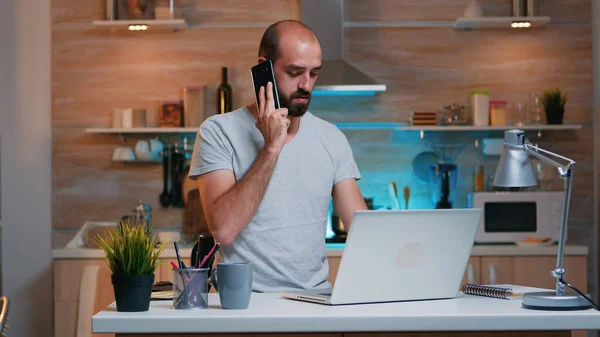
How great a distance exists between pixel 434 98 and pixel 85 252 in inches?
84.5

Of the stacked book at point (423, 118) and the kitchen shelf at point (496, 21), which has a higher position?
the kitchen shelf at point (496, 21)

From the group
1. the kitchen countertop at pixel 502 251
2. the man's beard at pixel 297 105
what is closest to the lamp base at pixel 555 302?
the man's beard at pixel 297 105

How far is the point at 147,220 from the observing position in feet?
15.6

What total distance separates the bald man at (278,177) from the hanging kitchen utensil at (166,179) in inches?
95.3

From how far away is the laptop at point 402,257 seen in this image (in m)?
1.80

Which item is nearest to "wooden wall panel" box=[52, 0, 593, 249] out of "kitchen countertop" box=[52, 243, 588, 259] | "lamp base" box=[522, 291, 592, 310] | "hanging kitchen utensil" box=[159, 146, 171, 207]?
"hanging kitchen utensil" box=[159, 146, 171, 207]

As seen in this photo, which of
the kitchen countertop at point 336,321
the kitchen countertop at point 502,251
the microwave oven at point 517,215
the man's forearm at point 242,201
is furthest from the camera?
the microwave oven at point 517,215

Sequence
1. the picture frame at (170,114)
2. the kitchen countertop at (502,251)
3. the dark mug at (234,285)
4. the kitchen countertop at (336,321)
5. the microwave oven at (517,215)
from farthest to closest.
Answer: the picture frame at (170,114)
the microwave oven at (517,215)
the kitchen countertop at (502,251)
the dark mug at (234,285)
the kitchen countertop at (336,321)

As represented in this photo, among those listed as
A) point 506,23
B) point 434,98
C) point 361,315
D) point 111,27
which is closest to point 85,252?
point 111,27

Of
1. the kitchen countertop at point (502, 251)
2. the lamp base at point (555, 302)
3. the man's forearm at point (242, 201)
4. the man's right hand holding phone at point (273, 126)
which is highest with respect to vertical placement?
the man's right hand holding phone at point (273, 126)

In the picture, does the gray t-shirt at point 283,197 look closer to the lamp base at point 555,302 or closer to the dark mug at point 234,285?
the dark mug at point 234,285

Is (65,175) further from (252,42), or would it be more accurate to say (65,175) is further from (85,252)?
(252,42)

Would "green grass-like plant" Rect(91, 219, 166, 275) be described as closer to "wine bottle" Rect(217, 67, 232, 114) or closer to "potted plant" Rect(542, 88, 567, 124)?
"wine bottle" Rect(217, 67, 232, 114)

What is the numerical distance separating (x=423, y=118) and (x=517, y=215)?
0.74 meters
